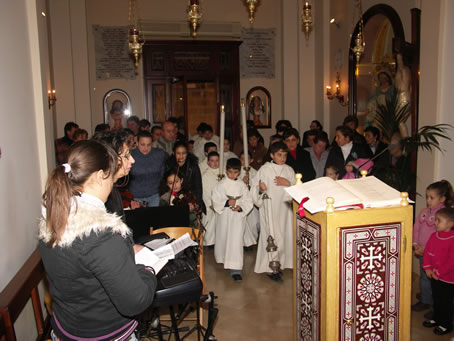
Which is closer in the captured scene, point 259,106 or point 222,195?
point 222,195

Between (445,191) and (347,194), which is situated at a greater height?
(347,194)

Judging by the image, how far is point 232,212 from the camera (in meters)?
4.97

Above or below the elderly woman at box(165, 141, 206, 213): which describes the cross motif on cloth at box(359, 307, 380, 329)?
below

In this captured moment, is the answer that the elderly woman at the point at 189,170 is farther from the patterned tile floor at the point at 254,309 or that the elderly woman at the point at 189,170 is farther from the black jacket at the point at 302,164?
the black jacket at the point at 302,164

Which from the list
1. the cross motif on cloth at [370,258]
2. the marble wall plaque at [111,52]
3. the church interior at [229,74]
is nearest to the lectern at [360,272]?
the cross motif on cloth at [370,258]

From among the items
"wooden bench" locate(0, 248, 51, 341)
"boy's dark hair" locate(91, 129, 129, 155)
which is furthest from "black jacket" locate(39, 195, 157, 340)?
"boy's dark hair" locate(91, 129, 129, 155)

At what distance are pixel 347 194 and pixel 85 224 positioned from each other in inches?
56.9

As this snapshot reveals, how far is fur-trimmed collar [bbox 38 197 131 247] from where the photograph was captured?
164 cm

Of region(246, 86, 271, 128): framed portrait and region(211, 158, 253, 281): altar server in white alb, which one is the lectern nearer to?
region(211, 158, 253, 281): altar server in white alb

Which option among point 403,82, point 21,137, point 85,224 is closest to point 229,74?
point 403,82

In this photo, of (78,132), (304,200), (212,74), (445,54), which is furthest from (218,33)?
(304,200)

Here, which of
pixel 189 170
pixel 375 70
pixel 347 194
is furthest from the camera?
pixel 375 70

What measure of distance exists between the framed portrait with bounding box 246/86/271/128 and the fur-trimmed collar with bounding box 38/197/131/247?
9695 millimetres

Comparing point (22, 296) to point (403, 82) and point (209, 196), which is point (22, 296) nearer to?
point (209, 196)
